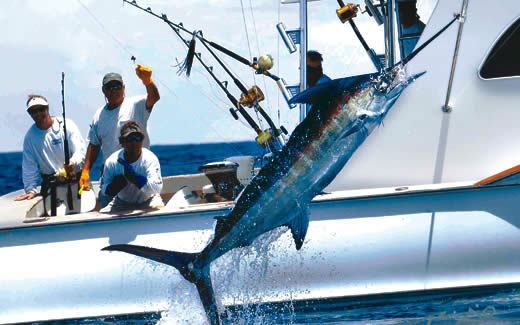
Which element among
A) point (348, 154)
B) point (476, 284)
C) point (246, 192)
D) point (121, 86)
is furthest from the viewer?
point (121, 86)

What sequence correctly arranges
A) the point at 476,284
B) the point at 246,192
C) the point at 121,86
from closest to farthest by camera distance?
the point at 246,192
the point at 476,284
the point at 121,86

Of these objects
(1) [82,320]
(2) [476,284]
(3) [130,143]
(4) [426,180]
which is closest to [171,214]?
(3) [130,143]

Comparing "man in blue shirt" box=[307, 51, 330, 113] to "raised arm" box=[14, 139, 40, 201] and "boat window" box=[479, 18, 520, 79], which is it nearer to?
"boat window" box=[479, 18, 520, 79]

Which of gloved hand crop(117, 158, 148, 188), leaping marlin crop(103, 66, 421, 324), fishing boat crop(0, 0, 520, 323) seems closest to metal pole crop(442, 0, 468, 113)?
fishing boat crop(0, 0, 520, 323)

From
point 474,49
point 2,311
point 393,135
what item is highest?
point 474,49

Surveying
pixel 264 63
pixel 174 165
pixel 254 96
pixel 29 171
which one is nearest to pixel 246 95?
pixel 254 96

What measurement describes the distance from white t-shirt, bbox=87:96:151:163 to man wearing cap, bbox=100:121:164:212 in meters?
0.65

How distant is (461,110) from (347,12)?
1.16 m

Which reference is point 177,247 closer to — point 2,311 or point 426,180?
point 2,311

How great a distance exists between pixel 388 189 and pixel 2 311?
3139 millimetres

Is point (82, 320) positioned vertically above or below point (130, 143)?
below

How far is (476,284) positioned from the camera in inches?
176

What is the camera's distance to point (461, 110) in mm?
4637

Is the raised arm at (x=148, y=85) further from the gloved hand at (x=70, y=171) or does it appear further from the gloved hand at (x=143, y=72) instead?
the gloved hand at (x=70, y=171)
